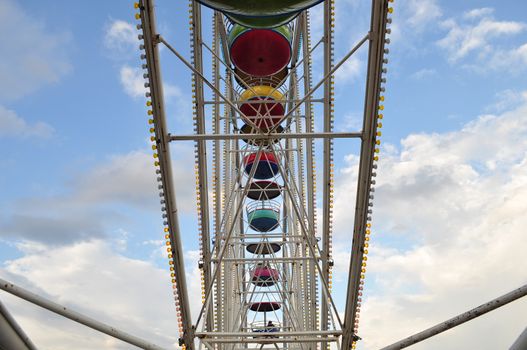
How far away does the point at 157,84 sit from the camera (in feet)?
23.5

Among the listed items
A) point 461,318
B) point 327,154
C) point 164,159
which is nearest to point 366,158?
point 461,318

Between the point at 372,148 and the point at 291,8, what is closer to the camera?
the point at 291,8

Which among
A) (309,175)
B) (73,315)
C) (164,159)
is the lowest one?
(73,315)

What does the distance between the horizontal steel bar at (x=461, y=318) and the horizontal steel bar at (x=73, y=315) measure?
3861 millimetres

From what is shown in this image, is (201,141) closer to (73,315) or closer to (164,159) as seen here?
(164,159)

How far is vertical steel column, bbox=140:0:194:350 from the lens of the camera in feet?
22.3

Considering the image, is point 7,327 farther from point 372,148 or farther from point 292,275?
point 292,275

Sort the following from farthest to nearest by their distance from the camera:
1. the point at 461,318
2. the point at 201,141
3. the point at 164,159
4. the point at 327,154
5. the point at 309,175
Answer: the point at 309,175 < the point at 327,154 < the point at 201,141 < the point at 164,159 < the point at 461,318

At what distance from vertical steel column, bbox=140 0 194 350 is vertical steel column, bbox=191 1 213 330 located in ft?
8.05

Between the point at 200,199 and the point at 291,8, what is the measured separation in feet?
20.0

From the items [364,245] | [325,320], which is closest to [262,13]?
[364,245]

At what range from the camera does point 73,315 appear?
6.90 meters

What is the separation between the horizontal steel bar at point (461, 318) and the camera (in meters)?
6.59

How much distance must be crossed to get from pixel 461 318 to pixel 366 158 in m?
2.84
